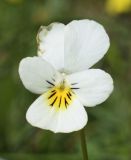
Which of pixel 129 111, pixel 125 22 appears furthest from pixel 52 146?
pixel 125 22

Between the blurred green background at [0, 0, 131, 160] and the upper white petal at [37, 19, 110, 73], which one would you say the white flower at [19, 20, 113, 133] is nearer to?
the upper white petal at [37, 19, 110, 73]

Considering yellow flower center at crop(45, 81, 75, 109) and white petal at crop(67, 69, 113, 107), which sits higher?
white petal at crop(67, 69, 113, 107)

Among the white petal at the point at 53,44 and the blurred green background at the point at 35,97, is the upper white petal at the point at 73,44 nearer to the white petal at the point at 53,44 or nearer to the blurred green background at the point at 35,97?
the white petal at the point at 53,44

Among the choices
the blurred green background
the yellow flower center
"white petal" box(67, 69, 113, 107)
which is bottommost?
the blurred green background

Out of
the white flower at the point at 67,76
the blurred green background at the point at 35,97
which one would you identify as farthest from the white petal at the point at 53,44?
→ the blurred green background at the point at 35,97

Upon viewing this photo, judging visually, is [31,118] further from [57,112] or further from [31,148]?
[31,148]

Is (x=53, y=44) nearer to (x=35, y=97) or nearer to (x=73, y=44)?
(x=73, y=44)

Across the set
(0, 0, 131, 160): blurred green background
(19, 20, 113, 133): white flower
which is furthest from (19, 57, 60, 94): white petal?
(0, 0, 131, 160): blurred green background

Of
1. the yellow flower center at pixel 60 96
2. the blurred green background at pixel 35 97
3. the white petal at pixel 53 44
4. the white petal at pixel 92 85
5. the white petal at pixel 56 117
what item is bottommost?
the blurred green background at pixel 35 97
